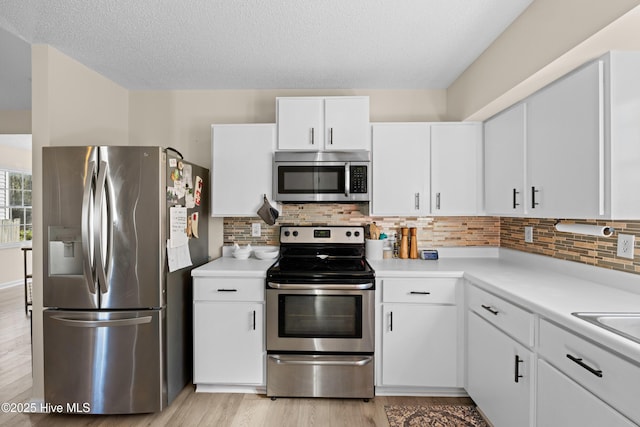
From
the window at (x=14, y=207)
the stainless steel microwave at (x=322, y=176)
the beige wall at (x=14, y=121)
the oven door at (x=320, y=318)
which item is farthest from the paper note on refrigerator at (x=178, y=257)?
the window at (x=14, y=207)

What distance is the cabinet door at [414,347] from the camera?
7.65ft

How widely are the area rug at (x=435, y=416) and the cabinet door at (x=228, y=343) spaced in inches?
36.3

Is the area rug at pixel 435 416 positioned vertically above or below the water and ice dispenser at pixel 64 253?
below

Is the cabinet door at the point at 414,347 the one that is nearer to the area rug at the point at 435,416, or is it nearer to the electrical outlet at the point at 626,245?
the area rug at the point at 435,416

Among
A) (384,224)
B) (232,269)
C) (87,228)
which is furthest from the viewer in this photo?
(384,224)

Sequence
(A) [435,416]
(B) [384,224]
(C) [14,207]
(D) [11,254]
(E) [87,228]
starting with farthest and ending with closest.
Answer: (C) [14,207] → (D) [11,254] → (B) [384,224] → (A) [435,416] → (E) [87,228]

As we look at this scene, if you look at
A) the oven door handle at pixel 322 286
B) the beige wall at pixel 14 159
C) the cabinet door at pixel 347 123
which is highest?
the beige wall at pixel 14 159

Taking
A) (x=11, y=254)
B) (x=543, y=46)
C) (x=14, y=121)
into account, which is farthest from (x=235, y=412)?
(x=11, y=254)

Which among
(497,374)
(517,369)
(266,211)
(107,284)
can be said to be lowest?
(497,374)

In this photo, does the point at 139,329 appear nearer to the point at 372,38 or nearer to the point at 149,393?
Answer: the point at 149,393

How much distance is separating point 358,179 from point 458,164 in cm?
81

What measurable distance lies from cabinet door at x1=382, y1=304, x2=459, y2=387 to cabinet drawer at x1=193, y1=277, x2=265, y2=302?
90 cm

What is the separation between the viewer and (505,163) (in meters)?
2.33

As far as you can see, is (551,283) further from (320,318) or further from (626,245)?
(320,318)
